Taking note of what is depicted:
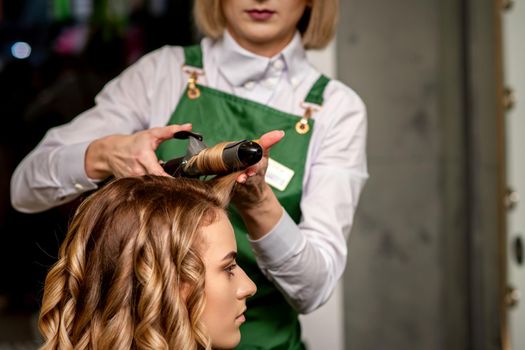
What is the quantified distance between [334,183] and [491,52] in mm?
2031

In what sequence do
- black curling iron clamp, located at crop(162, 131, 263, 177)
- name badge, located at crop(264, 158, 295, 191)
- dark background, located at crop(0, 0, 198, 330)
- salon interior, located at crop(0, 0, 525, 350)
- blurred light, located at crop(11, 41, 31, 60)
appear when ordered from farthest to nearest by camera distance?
blurred light, located at crop(11, 41, 31, 60), dark background, located at crop(0, 0, 198, 330), salon interior, located at crop(0, 0, 525, 350), name badge, located at crop(264, 158, 295, 191), black curling iron clamp, located at crop(162, 131, 263, 177)

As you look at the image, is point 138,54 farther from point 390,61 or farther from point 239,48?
point 239,48

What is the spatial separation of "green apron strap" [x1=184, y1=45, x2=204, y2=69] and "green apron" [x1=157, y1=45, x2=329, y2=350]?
0.06 m

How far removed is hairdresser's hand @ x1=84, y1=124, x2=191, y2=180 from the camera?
1852 millimetres

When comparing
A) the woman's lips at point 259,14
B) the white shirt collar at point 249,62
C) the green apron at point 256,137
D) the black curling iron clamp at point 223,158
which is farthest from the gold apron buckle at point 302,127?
the black curling iron clamp at point 223,158

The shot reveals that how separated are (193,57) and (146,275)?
792 millimetres

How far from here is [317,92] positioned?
88.7 inches

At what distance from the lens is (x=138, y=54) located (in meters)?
4.48

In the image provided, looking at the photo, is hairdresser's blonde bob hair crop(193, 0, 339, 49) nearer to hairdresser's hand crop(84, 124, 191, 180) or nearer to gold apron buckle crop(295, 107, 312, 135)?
gold apron buckle crop(295, 107, 312, 135)

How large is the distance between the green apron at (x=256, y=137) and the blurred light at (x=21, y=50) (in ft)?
8.02

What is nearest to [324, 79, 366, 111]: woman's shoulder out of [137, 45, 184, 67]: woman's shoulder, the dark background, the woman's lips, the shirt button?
the shirt button

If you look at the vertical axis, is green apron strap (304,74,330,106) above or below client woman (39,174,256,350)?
above

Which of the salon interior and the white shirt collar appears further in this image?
the salon interior

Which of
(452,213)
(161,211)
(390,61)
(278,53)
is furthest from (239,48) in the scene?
(452,213)
